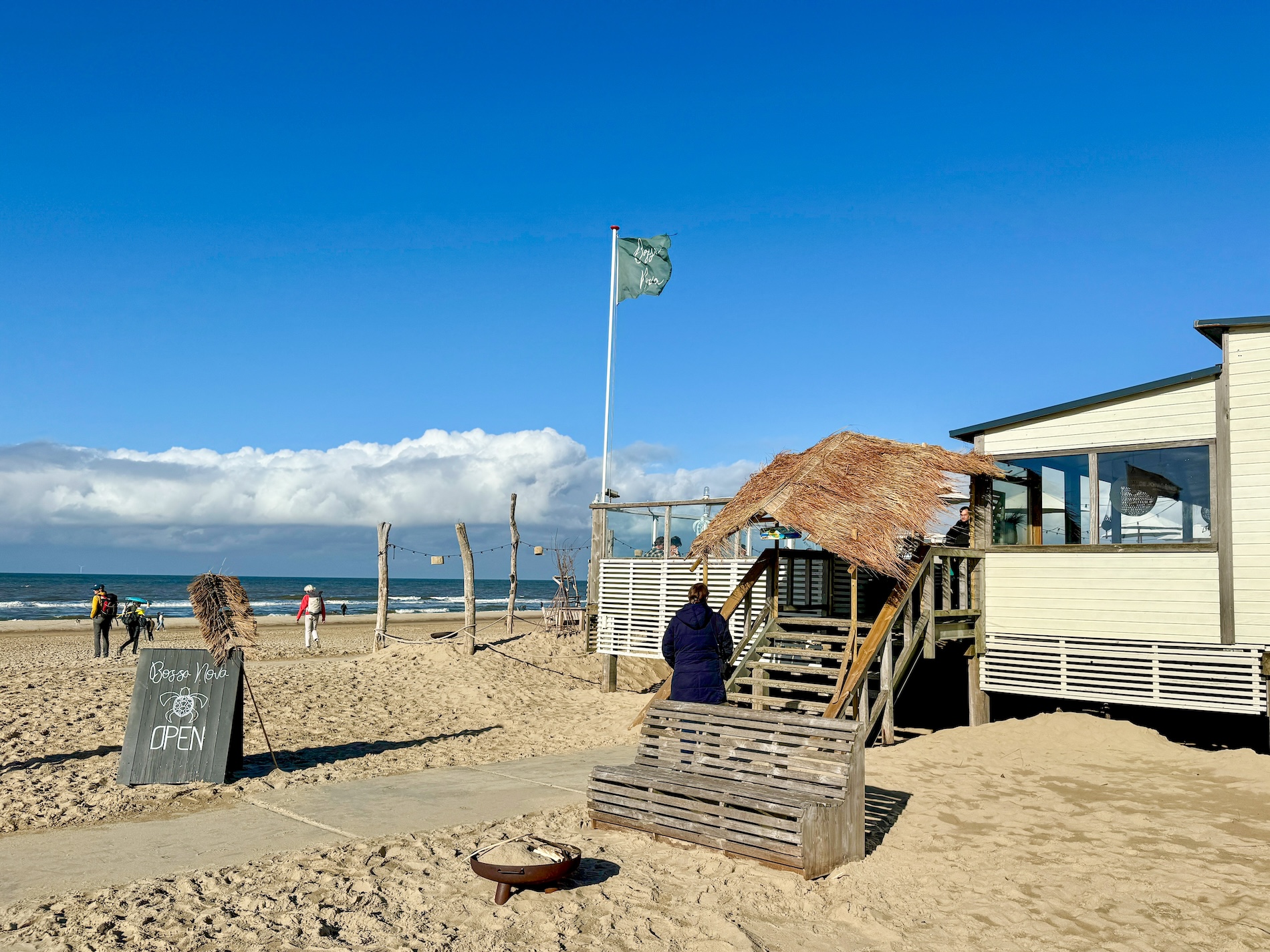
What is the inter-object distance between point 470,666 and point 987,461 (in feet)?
31.9

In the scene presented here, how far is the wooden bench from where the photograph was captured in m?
6.07

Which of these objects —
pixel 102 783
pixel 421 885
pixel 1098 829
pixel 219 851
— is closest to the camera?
pixel 421 885

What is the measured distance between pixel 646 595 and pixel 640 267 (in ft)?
28.0

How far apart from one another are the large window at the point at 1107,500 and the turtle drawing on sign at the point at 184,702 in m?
9.34

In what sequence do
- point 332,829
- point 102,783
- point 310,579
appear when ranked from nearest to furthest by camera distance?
point 332,829 < point 102,783 < point 310,579

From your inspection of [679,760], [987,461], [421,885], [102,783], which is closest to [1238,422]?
[987,461]

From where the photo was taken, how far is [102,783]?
826 cm

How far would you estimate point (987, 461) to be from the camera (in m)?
11.7

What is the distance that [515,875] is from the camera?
5.17 m

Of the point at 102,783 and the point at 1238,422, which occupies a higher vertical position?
the point at 1238,422

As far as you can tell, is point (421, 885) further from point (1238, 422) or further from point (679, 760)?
point (1238, 422)

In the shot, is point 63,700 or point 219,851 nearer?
point 219,851

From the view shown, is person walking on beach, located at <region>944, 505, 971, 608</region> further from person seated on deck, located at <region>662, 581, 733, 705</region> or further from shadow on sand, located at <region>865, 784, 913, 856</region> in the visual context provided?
person seated on deck, located at <region>662, 581, 733, 705</region>

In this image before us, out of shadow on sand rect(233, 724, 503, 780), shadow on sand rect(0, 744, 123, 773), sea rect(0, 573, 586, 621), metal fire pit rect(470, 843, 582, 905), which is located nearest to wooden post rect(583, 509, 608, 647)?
shadow on sand rect(233, 724, 503, 780)
